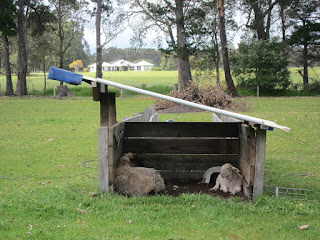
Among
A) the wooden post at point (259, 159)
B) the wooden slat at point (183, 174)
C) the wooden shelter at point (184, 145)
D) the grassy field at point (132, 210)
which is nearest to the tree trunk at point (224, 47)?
the grassy field at point (132, 210)

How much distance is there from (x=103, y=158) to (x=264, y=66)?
31.2 m

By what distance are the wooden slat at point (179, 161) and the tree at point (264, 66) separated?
28.5 meters

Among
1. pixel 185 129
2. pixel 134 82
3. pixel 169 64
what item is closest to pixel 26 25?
pixel 134 82

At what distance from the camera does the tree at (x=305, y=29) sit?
1362 inches

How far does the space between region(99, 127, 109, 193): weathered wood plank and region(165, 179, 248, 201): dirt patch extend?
3.10 feet

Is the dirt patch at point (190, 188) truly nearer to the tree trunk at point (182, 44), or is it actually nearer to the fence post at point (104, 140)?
the fence post at point (104, 140)

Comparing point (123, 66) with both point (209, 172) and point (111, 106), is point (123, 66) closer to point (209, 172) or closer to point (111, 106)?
point (209, 172)

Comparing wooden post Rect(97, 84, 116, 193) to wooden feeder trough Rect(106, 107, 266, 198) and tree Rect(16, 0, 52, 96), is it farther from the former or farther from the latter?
tree Rect(16, 0, 52, 96)

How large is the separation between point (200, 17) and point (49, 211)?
30179 mm

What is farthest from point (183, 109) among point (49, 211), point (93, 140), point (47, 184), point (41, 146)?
point (49, 211)

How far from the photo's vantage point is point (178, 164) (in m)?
6.00

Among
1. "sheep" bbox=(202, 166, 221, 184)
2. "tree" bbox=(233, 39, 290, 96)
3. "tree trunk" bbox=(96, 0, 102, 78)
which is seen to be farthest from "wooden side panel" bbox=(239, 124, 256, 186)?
"tree trunk" bbox=(96, 0, 102, 78)

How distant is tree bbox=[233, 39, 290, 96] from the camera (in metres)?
33.2

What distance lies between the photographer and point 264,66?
3384 centimetres
